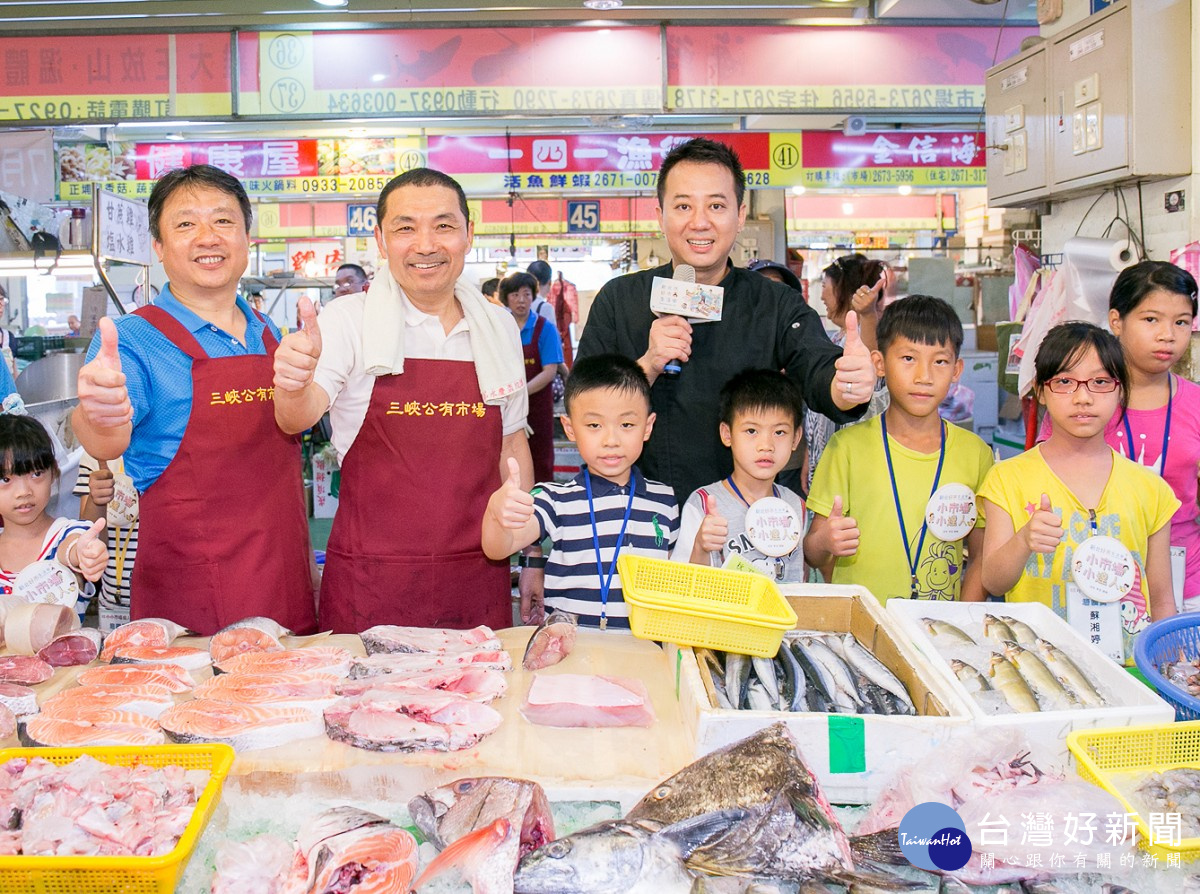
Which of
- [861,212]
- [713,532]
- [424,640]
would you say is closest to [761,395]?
[713,532]

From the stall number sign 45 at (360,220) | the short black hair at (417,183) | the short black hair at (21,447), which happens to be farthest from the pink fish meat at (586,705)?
the stall number sign 45 at (360,220)

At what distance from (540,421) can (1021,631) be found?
5798 millimetres

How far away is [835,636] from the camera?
2.19 meters

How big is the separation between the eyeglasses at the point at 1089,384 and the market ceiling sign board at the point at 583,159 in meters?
6.71

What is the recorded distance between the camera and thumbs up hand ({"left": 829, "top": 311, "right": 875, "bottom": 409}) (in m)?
2.54

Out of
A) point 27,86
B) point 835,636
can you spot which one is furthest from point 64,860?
point 27,86

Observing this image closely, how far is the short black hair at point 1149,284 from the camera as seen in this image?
3092 millimetres

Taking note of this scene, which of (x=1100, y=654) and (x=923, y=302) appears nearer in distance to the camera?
(x=1100, y=654)

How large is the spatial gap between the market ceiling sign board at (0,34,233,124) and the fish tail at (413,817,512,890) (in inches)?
224

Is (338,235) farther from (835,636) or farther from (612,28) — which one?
(835,636)

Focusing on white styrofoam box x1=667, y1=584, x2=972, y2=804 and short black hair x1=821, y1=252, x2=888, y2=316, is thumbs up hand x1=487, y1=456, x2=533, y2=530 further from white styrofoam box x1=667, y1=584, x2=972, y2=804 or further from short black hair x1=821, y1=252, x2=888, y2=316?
short black hair x1=821, y1=252, x2=888, y2=316

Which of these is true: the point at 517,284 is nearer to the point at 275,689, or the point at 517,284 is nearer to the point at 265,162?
the point at 265,162

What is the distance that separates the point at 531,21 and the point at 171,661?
5.03 m

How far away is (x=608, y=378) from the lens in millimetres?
2691
